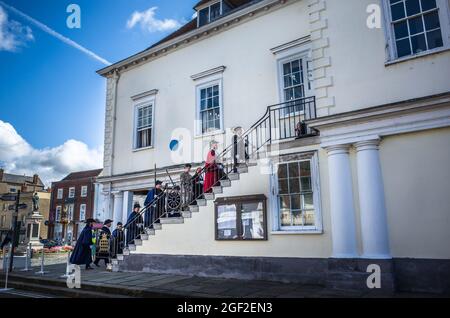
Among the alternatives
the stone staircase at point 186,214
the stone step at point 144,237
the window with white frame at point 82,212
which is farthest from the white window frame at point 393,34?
the window with white frame at point 82,212

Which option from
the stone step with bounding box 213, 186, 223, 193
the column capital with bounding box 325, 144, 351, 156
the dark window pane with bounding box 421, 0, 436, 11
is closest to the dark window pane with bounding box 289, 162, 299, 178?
the column capital with bounding box 325, 144, 351, 156

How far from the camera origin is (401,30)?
27.2 feet

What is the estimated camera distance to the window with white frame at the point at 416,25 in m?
7.78

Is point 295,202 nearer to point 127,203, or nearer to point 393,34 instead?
point 393,34

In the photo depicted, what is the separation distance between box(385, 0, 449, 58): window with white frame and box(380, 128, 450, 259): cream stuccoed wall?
6.83ft

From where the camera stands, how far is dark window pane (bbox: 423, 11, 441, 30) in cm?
789

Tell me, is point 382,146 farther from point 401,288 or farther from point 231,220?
point 231,220

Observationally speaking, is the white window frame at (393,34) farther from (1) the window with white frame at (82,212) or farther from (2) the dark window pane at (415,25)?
(1) the window with white frame at (82,212)

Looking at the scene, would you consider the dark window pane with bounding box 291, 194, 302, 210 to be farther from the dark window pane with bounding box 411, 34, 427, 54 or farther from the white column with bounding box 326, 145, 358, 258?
the dark window pane with bounding box 411, 34, 427, 54

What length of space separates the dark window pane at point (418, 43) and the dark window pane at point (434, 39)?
0.34ft

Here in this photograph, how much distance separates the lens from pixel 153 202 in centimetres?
1119

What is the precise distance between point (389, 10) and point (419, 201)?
184 inches

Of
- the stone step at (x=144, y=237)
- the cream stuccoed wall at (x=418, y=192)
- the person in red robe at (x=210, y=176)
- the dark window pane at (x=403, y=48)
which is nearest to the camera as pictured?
the cream stuccoed wall at (x=418, y=192)
